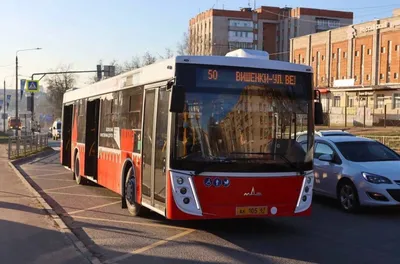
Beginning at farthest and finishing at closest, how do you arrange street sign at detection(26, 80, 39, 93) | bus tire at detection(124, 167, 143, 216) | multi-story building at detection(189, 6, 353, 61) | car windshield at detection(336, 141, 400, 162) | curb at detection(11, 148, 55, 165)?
multi-story building at detection(189, 6, 353, 61) → street sign at detection(26, 80, 39, 93) → curb at detection(11, 148, 55, 165) → car windshield at detection(336, 141, 400, 162) → bus tire at detection(124, 167, 143, 216)

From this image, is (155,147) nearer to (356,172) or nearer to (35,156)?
(356,172)

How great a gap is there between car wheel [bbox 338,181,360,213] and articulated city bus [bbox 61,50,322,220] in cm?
248

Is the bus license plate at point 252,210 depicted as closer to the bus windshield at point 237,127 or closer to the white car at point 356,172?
the bus windshield at point 237,127

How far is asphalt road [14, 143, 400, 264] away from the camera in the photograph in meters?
7.07

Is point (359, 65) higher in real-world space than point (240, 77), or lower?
higher

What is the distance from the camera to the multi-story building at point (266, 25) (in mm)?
115062

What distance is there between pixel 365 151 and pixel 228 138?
4841 millimetres

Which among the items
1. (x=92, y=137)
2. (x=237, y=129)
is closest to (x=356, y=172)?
(x=237, y=129)

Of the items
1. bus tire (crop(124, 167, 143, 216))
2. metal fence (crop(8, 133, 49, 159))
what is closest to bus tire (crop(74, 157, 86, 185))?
bus tire (crop(124, 167, 143, 216))

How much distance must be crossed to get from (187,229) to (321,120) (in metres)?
2.93

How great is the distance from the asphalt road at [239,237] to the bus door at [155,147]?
634 mm

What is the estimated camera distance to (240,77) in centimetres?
806

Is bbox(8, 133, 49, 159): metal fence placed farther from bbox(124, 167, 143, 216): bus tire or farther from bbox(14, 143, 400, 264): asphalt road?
bbox(124, 167, 143, 216): bus tire

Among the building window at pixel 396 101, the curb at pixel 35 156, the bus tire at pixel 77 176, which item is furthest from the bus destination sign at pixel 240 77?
the building window at pixel 396 101
